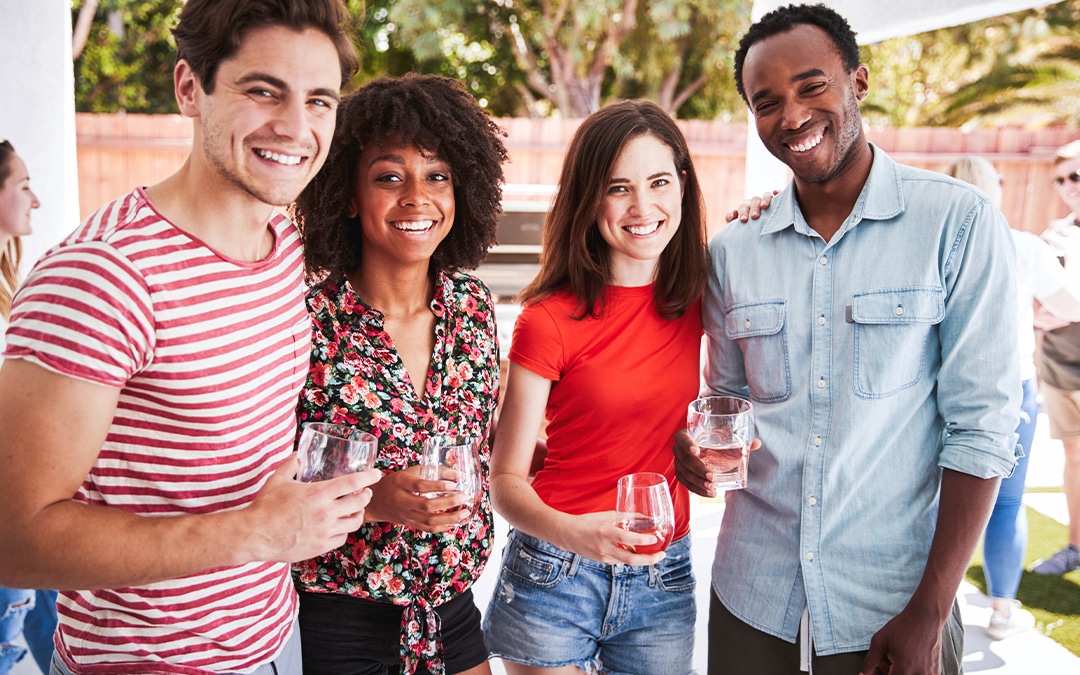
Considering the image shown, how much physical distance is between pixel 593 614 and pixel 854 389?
0.80m

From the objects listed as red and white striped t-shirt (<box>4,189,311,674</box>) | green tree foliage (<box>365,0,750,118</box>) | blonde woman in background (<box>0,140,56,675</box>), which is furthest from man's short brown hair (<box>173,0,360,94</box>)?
green tree foliage (<box>365,0,750,118</box>)

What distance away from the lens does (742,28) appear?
13.0 m

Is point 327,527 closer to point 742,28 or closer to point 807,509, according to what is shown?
point 807,509

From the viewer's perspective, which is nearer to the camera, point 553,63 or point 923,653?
point 923,653

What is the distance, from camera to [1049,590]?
4504 mm

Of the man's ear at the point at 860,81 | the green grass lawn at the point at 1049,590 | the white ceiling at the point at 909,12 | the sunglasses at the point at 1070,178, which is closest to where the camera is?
the man's ear at the point at 860,81

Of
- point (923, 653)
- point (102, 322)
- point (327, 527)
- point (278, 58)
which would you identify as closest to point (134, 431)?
point (102, 322)

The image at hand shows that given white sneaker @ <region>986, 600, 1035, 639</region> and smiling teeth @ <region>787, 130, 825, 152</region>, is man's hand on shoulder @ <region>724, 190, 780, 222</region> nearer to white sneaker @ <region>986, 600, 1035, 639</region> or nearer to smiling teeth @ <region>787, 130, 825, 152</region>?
smiling teeth @ <region>787, 130, 825, 152</region>

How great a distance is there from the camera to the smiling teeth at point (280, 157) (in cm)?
150

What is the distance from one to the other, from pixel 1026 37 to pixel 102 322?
52.7 ft

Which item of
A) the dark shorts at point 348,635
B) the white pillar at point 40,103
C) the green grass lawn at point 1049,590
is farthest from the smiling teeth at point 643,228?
the green grass lawn at point 1049,590

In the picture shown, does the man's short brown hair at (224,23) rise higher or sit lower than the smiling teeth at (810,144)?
higher

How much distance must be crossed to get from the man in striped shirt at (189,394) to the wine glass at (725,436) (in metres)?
0.70

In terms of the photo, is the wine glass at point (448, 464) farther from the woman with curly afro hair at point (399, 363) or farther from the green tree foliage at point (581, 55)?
the green tree foliage at point (581, 55)
